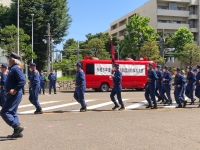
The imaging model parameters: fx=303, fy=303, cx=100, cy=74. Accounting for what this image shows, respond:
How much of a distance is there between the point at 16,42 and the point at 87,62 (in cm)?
1282

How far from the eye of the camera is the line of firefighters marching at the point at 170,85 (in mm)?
12406

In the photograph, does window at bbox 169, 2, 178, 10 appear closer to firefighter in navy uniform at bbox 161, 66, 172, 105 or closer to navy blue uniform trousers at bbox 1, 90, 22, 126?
firefighter in navy uniform at bbox 161, 66, 172, 105

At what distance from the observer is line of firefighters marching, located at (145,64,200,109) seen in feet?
40.7

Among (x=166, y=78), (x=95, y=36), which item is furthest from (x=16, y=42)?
(x=95, y=36)

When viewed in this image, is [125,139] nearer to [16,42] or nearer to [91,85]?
[91,85]

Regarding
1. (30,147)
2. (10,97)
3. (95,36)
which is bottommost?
(30,147)

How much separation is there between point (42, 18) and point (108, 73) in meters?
20.6

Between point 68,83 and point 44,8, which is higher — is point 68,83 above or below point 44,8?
below

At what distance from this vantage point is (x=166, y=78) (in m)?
14.2

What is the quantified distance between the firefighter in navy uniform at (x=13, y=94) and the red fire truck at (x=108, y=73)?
17.2 metres

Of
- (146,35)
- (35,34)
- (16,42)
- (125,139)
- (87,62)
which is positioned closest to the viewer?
(125,139)

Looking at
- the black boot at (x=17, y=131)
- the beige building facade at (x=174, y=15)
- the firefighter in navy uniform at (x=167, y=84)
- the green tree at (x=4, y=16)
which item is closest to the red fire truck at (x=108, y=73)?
the firefighter in navy uniform at (x=167, y=84)

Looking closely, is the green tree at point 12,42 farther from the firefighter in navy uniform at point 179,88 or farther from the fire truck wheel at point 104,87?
the firefighter in navy uniform at point 179,88

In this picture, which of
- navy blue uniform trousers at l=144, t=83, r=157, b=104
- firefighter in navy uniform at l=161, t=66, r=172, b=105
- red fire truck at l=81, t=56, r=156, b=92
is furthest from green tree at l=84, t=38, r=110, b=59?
navy blue uniform trousers at l=144, t=83, r=157, b=104
